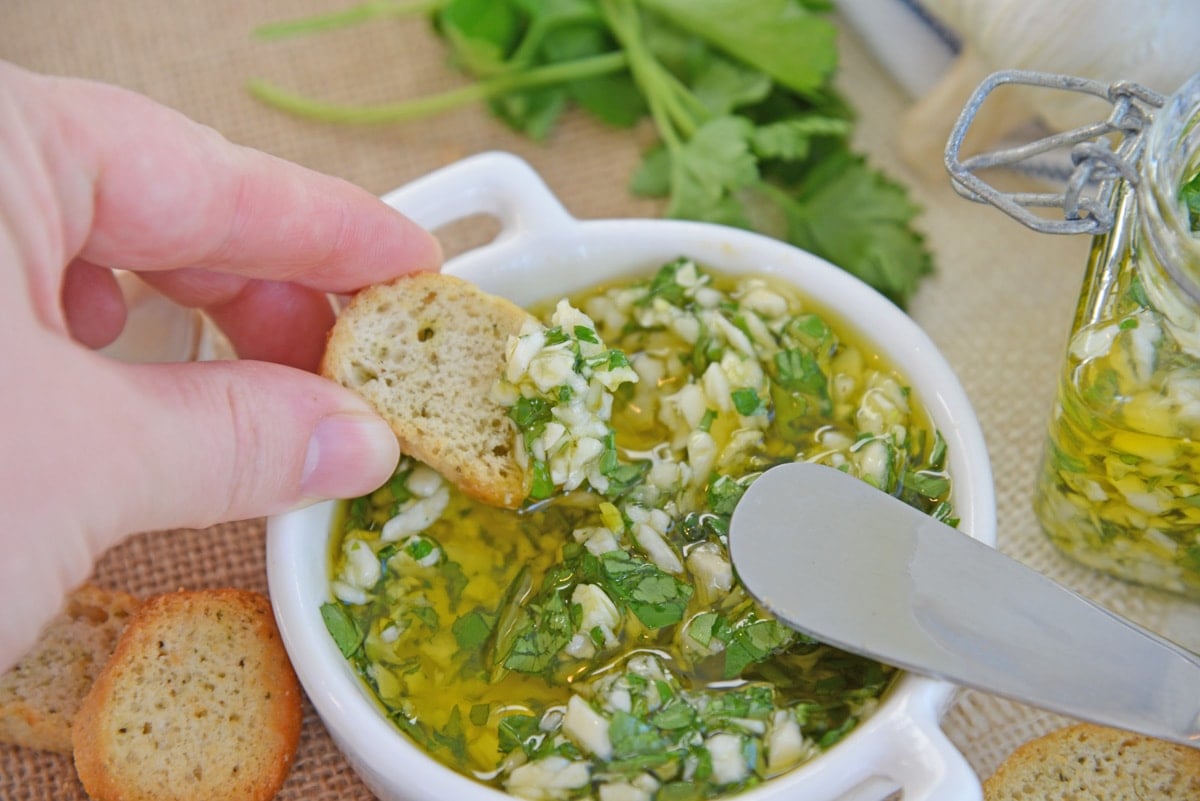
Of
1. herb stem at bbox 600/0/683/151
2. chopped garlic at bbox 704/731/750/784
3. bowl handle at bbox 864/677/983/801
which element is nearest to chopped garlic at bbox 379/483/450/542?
chopped garlic at bbox 704/731/750/784

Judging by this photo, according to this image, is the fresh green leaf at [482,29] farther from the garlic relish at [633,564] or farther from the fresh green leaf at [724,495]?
the fresh green leaf at [724,495]

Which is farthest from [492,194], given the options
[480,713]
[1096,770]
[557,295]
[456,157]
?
[1096,770]

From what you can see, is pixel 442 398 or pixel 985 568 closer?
pixel 985 568

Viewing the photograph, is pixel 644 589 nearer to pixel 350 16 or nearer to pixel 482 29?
pixel 482 29

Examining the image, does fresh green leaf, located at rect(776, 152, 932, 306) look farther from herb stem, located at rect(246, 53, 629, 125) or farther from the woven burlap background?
herb stem, located at rect(246, 53, 629, 125)

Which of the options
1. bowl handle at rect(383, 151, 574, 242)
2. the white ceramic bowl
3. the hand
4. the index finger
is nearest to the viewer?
the hand

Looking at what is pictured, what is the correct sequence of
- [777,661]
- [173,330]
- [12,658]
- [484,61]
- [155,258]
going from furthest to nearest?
1. [484,61]
2. [173,330]
3. [777,661]
4. [155,258]
5. [12,658]

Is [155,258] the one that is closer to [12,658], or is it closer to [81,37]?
[12,658]

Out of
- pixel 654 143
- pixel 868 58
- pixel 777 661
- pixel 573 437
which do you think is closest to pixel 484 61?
pixel 654 143
